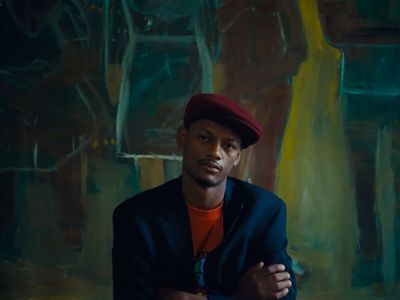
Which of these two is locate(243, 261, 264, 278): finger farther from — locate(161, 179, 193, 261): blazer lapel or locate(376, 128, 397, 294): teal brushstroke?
Answer: locate(376, 128, 397, 294): teal brushstroke

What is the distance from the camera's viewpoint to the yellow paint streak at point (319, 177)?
75.8 inches

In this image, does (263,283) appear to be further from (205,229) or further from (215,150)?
(215,150)

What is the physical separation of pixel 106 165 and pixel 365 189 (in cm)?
98

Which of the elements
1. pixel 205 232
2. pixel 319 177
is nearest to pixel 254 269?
pixel 205 232

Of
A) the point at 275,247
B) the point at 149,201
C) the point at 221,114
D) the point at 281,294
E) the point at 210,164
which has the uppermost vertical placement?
the point at 221,114

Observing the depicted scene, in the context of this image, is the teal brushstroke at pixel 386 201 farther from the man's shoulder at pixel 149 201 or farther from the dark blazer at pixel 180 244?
the man's shoulder at pixel 149 201

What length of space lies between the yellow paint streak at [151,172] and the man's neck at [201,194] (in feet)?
1.44

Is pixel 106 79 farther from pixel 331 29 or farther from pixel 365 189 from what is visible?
pixel 365 189

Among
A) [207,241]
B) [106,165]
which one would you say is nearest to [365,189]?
[207,241]

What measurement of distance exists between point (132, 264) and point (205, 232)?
0.76 feet

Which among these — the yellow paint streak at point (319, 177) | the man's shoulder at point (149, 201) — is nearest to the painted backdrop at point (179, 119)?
the yellow paint streak at point (319, 177)

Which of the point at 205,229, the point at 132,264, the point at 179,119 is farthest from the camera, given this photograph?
the point at 179,119

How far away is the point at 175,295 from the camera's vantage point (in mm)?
1405

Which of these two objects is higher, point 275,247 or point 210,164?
point 210,164
